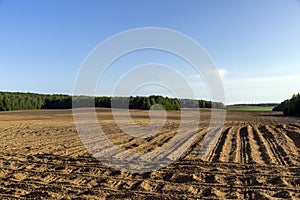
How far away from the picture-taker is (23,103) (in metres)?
80.6

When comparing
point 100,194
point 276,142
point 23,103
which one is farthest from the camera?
point 23,103

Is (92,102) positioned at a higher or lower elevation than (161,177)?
higher

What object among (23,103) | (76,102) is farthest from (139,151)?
(23,103)

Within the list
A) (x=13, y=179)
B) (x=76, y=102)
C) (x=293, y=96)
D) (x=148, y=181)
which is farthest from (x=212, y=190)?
(x=76, y=102)

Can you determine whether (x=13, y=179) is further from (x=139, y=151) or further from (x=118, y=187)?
(x=139, y=151)

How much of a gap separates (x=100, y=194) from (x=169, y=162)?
3.64 metres

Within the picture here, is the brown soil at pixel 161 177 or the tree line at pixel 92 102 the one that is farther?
the tree line at pixel 92 102

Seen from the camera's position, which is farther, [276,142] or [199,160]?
[276,142]

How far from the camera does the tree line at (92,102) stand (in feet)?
215

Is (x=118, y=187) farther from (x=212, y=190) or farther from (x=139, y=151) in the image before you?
(x=139, y=151)

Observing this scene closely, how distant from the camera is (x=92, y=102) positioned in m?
70.8

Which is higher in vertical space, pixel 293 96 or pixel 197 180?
pixel 293 96

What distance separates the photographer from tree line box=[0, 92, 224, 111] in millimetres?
65438

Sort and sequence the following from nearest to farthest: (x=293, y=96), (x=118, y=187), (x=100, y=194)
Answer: (x=100, y=194) < (x=118, y=187) < (x=293, y=96)
